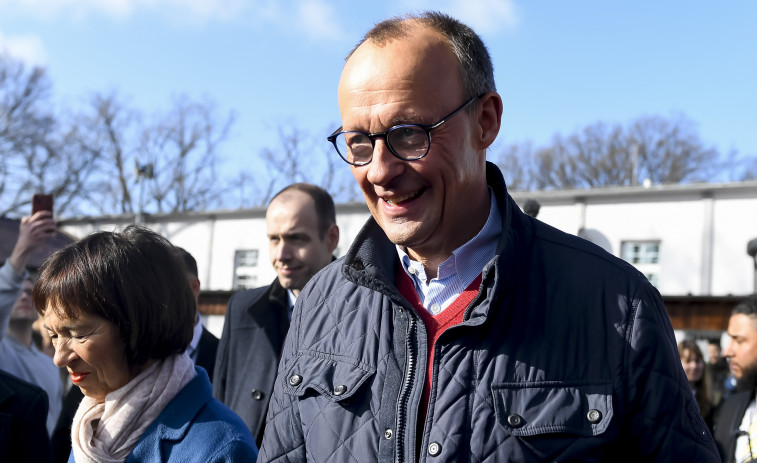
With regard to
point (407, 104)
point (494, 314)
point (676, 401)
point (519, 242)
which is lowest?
point (676, 401)

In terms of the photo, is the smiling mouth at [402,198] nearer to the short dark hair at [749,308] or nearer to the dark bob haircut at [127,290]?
the dark bob haircut at [127,290]

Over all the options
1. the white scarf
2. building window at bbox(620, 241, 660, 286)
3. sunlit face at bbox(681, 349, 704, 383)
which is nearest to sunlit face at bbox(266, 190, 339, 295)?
the white scarf

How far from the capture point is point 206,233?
33719 mm

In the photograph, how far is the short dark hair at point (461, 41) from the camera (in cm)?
221

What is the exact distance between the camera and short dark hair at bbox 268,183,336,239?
505 centimetres

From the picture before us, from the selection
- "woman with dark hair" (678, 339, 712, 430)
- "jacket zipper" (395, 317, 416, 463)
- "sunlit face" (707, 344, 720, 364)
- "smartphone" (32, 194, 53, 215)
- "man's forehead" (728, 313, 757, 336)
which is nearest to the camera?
"jacket zipper" (395, 317, 416, 463)

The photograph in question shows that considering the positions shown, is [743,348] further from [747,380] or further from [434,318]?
[434,318]

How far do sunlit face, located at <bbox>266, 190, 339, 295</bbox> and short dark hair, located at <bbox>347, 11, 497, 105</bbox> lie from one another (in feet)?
8.80

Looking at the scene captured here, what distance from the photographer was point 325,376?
226cm

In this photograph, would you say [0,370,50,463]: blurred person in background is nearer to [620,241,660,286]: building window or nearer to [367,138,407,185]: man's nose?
[367,138,407,185]: man's nose

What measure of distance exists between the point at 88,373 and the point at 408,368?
1496 mm

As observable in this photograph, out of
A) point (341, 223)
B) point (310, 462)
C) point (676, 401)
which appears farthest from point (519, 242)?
point (341, 223)

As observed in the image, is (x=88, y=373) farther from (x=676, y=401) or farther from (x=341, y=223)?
(x=341, y=223)

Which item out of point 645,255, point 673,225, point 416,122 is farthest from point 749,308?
point 645,255
